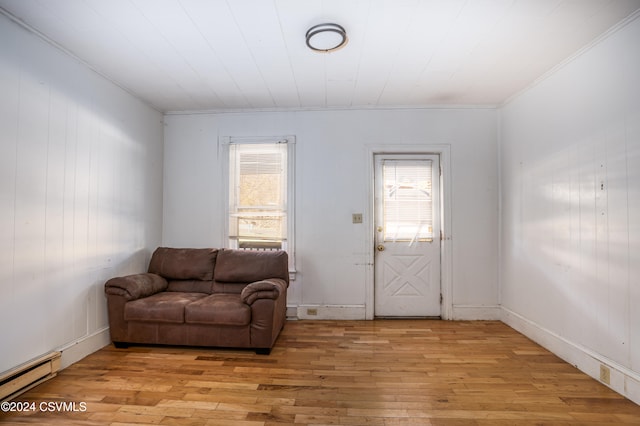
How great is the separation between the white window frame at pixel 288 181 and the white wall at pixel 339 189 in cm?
7

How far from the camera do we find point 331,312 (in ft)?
13.0

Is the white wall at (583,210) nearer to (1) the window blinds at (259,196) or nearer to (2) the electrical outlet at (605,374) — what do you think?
(2) the electrical outlet at (605,374)

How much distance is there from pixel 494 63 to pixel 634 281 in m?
2.10

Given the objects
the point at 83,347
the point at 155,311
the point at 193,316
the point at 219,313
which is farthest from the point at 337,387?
the point at 83,347

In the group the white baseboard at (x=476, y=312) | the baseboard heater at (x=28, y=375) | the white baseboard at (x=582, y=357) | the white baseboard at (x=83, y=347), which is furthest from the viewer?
the white baseboard at (x=476, y=312)

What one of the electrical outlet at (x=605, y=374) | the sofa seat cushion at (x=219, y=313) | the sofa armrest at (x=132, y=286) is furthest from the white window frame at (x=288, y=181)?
the electrical outlet at (x=605, y=374)

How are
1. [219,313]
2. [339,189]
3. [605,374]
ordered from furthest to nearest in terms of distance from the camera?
[339,189] → [219,313] → [605,374]

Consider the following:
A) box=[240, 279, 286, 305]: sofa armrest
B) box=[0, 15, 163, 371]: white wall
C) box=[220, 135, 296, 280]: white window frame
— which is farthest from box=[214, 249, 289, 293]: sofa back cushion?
box=[0, 15, 163, 371]: white wall

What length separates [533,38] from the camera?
2508mm

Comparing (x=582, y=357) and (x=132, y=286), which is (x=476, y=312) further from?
(x=132, y=286)

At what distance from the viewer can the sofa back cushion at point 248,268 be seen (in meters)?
3.51

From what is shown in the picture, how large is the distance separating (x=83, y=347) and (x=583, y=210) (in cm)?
454

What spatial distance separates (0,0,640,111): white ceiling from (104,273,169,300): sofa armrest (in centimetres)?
204

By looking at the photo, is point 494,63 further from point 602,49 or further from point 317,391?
point 317,391
